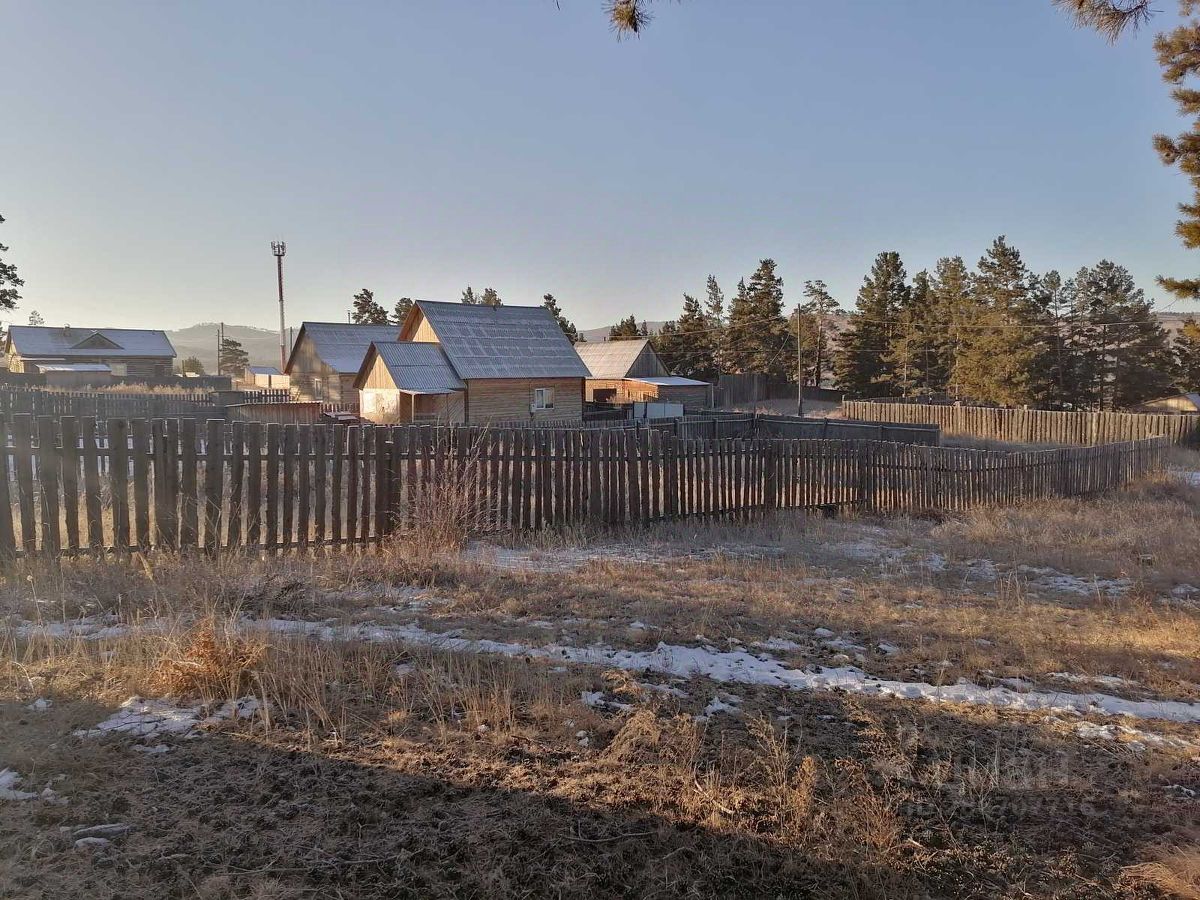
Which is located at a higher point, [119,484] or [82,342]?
[82,342]

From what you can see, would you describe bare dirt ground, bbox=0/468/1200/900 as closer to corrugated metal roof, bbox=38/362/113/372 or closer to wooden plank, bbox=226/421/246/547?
wooden plank, bbox=226/421/246/547

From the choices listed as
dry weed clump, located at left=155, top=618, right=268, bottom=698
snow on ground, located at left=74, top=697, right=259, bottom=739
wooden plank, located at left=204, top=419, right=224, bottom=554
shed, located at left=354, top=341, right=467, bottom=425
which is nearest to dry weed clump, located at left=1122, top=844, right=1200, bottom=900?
snow on ground, located at left=74, top=697, right=259, bottom=739

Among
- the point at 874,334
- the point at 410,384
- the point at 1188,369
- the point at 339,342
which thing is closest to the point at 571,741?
the point at 410,384

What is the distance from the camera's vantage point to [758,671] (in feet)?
16.4

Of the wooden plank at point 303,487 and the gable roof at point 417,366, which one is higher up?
the gable roof at point 417,366

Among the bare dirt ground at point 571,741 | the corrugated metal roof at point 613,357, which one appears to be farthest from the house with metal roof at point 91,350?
the bare dirt ground at point 571,741

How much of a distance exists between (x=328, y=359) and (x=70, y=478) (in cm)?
4663

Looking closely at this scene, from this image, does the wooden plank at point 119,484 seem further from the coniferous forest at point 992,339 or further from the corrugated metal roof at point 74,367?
the corrugated metal roof at point 74,367

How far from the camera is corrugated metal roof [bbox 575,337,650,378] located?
195 ft

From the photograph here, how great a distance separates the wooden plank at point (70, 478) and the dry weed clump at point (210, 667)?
3.76 meters

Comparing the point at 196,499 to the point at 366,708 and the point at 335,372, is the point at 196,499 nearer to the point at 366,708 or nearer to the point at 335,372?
the point at 366,708

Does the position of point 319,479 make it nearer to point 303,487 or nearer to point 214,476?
point 303,487

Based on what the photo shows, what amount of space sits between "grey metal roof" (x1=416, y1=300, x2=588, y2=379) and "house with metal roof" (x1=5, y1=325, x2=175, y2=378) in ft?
162

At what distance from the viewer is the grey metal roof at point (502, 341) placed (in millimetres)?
38000
